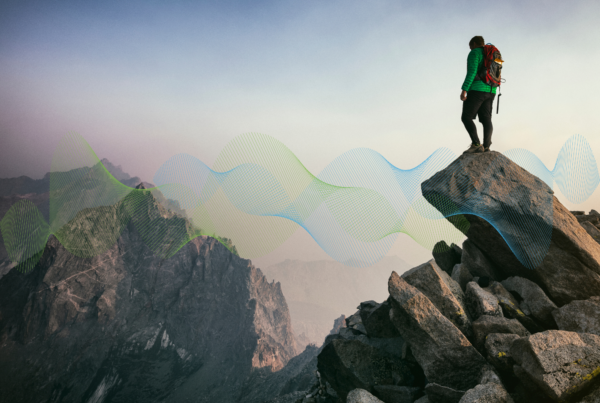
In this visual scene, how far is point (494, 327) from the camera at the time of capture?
322 inches

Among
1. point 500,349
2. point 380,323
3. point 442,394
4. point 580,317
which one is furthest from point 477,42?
point 380,323

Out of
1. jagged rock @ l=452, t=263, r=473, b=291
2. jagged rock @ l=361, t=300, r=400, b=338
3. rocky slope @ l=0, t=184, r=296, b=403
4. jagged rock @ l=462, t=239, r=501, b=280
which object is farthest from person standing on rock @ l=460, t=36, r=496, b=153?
rocky slope @ l=0, t=184, r=296, b=403

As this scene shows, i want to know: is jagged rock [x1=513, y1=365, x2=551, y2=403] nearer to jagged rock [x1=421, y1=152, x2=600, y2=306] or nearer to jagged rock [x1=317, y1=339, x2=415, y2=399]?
jagged rock [x1=317, y1=339, x2=415, y2=399]

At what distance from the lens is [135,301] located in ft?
519

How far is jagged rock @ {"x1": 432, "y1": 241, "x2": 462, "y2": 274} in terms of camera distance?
1372 centimetres

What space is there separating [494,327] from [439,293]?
172 centimetres

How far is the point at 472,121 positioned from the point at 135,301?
19171cm

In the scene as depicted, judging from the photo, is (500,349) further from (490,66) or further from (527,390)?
(490,66)

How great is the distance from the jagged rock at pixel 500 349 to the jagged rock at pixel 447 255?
240 inches

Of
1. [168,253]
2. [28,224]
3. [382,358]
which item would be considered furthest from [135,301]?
[382,358]

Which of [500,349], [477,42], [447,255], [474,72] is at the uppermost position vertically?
[477,42]

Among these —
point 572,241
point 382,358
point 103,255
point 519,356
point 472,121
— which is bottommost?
point 519,356

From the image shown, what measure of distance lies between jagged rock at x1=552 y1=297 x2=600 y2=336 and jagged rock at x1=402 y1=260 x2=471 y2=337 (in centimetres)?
Answer: 271

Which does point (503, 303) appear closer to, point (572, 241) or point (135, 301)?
point (572, 241)
